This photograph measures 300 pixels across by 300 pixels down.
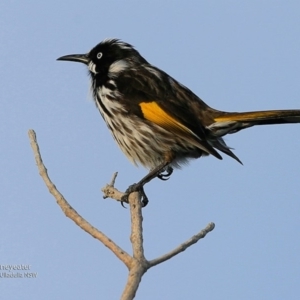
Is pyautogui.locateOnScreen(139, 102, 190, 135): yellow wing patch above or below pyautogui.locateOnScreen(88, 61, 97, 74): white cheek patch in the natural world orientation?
below

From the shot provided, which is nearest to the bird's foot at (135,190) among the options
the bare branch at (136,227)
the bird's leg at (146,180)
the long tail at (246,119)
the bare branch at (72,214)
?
the bird's leg at (146,180)

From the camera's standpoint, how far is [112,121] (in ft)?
29.9

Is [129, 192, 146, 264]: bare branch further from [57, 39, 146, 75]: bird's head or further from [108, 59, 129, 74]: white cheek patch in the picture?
[57, 39, 146, 75]: bird's head

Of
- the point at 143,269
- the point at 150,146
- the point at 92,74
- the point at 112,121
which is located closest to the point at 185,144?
the point at 150,146

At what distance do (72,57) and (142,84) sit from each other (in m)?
1.62

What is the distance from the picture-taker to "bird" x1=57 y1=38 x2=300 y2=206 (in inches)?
341

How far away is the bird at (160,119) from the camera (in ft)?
28.4

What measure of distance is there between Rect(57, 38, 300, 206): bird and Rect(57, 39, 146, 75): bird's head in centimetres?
10

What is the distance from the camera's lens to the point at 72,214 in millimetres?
6070

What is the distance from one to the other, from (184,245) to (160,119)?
304 cm

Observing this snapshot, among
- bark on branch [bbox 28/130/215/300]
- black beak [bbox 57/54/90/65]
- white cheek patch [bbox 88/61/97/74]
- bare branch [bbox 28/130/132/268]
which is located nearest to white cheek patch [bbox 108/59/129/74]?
white cheek patch [bbox 88/61/97/74]

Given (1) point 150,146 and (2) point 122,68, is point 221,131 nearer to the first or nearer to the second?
(1) point 150,146

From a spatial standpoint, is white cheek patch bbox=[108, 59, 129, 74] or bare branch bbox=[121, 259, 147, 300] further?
white cheek patch bbox=[108, 59, 129, 74]

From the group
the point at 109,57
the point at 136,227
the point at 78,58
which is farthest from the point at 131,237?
the point at 78,58
